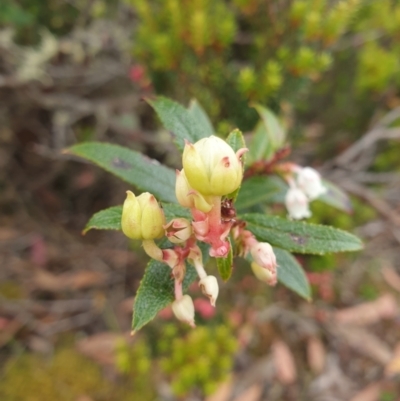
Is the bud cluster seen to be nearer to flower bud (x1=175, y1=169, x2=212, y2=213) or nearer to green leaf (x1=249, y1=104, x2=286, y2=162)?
flower bud (x1=175, y1=169, x2=212, y2=213)

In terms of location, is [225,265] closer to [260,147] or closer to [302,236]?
[302,236]

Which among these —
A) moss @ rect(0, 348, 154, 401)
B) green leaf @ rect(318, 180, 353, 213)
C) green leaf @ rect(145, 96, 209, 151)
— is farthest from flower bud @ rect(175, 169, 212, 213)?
moss @ rect(0, 348, 154, 401)

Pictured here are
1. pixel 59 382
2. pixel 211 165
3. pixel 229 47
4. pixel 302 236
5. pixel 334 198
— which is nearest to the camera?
pixel 211 165

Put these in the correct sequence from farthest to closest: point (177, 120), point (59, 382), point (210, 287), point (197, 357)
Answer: point (59, 382) → point (197, 357) → point (177, 120) → point (210, 287)

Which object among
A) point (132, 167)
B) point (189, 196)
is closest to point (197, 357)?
point (132, 167)

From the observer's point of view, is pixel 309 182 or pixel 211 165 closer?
pixel 211 165

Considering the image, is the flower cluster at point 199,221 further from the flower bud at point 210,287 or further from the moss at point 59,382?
the moss at point 59,382

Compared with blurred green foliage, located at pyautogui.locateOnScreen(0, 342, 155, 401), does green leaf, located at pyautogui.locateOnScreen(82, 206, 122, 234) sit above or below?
above

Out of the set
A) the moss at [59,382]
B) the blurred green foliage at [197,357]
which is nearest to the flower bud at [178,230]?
the blurred green foliage at [197,357]
